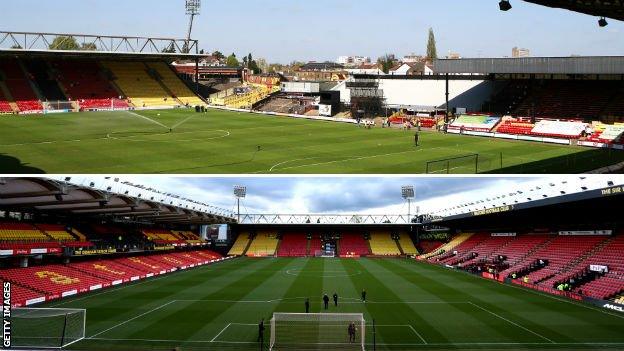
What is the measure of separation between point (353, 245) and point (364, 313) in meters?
42.6

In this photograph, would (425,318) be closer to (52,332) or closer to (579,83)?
(52,332)

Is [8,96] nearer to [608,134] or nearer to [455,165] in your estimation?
[455,165]

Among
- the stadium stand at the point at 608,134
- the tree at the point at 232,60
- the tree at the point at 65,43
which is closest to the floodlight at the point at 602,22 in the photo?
the stadium stand at the point at 608,134

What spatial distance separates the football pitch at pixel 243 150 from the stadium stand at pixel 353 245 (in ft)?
60.0

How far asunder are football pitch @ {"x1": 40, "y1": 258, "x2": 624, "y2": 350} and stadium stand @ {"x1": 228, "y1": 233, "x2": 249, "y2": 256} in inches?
1064

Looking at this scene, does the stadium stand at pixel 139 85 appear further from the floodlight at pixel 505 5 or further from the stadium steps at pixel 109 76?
the floodlight at pixel 505 5

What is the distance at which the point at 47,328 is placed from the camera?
18.9m

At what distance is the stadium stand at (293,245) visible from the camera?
62.7m

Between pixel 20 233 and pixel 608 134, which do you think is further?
pixel 608 134

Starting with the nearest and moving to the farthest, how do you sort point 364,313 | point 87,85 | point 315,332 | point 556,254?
1. point 315,332
2. point 364,313
3. point 556,254
4. point 87,85

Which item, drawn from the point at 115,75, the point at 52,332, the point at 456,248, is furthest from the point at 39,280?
the point at 115,75

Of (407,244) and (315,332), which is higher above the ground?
(315,332)

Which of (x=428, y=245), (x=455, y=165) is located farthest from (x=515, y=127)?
(x=428, y=245)

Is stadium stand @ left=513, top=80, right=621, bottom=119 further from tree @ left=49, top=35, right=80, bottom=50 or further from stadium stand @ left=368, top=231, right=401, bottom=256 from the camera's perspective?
tree @ left=49, top=35, right=80, bottom=50
